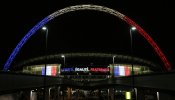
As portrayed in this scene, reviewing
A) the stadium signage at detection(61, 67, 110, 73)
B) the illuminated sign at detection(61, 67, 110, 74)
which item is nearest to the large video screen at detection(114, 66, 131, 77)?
the illuminated sign at detection(61, 67, 110, 74)

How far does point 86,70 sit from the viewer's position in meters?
119

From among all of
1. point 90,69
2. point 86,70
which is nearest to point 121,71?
point 90,69

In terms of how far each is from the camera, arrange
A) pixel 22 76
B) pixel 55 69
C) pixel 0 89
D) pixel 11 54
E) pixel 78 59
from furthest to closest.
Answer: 1. pixel 78 59
2. pixel 55 69
3. pixel 11 54
4. pixel 22 76
5. pixel 0 89

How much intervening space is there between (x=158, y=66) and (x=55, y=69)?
66.3 m

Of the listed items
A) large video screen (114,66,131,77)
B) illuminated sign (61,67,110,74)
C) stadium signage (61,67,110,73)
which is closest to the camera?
large video screen (114,66,131,77)

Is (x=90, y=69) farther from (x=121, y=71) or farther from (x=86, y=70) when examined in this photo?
(x=121, y=71)

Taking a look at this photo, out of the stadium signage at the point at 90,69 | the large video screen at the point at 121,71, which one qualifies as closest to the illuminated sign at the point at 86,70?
the stadium signage at the point at 90,69

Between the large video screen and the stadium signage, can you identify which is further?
the stadium signage

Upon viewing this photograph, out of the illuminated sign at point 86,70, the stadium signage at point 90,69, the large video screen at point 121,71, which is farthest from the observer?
the stadium signage at point 90,69

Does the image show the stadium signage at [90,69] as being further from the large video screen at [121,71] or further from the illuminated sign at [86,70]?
the large video screen at [121,71]

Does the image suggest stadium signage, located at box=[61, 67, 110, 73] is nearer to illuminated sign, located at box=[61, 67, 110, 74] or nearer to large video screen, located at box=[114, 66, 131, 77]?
illuminated sign, located at box=[61, 67, 110, 74]

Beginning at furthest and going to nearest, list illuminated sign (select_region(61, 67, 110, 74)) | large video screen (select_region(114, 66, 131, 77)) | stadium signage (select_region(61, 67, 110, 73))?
1. stadium signage (select_region(61, 67, 110, 73))
2. illuminated sign (select_region(61, 67, 110, 74))
3. large video screen (select_region(114, 66, 131, 77))

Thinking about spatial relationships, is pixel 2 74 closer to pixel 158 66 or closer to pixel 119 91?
pixel 119 91

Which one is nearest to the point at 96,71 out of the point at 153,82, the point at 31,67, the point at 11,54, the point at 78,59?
the point at 78,59
